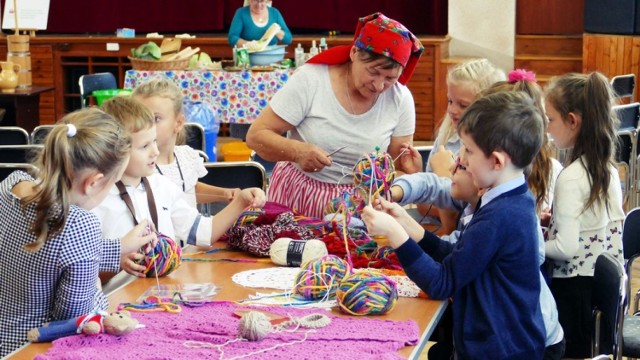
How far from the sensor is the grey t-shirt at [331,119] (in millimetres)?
3215

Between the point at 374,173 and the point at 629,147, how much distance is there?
3.27 meters

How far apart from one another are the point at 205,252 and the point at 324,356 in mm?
953

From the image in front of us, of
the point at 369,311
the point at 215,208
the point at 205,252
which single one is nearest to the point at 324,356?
the point at 369,311

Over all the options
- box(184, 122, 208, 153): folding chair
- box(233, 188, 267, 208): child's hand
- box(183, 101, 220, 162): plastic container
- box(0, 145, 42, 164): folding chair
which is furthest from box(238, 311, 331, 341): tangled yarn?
box(183, 101, 220, 162): plastic container

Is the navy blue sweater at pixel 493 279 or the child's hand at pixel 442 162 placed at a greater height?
the child's hand at pixel 442 162

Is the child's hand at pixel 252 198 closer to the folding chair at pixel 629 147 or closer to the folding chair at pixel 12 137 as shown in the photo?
the folding chair at pixel 12 137

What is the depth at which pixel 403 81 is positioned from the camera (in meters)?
3.31

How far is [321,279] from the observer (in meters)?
2.37

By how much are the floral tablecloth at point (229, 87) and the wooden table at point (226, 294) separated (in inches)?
178

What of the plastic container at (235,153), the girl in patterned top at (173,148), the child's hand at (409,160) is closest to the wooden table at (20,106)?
the plastic container at (235,153)

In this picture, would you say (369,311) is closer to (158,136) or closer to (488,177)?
(488,177)

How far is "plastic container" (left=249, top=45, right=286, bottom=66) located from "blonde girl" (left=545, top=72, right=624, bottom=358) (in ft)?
15.4

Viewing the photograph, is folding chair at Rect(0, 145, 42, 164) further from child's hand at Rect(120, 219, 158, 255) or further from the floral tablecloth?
the floral tablecloth

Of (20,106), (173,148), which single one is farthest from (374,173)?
(20,106)
